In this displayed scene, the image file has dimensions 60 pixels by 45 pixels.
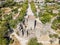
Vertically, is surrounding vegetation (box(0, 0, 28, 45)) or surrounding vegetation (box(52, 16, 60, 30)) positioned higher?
surrounding vegetation (box(0, 0, 28, 45))

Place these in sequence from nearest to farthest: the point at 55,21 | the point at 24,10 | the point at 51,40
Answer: the point at 51,40
the point at 55,21
the point at 24,10

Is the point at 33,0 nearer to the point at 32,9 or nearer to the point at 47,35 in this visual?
the point at 32,9

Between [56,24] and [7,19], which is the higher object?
[7,19]

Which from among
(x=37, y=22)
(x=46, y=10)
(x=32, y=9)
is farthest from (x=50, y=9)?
(x=37, y=22)

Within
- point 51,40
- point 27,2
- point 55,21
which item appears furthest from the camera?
point 27,2

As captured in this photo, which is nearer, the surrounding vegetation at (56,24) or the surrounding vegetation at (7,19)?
the surrounding vegetation at (7,19)

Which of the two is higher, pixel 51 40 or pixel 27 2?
pixel 27 2

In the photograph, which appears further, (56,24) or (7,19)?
(7,19)

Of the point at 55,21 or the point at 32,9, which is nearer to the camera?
the point at 55,21

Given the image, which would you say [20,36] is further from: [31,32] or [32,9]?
[32,9]

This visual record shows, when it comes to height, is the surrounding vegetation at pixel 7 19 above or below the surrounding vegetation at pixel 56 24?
above

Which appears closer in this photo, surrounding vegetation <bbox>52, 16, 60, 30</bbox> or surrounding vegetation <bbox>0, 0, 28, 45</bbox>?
surrounding vegetation <bbox>0, 0, 28, 45</bbox>
